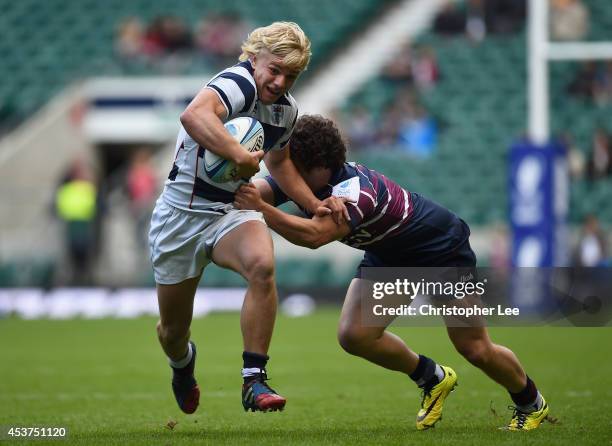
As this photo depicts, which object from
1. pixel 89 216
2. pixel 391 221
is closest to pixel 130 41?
pixel 89 216

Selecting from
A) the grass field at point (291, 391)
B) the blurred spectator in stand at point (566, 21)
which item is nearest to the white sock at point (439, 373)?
the grass field at point (291, 391)

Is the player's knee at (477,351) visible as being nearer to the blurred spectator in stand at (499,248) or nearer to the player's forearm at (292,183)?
the player's forearm at (292,183)

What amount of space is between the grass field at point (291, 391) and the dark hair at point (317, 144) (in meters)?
1.47

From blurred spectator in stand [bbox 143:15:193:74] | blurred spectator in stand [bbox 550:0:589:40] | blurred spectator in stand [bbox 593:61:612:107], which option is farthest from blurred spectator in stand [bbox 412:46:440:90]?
blurred spectator in stand [bbox 143:15:193:74]

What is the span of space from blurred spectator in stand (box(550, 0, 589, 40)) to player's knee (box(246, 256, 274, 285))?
38.8 ft

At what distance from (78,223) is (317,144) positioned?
12272 millimetres

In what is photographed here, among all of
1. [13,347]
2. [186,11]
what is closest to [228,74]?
[13,347]

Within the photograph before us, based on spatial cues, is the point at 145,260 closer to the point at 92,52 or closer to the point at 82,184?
the point at 82,184

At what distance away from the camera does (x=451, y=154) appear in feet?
64.4

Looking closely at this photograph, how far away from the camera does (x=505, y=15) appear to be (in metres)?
20.5

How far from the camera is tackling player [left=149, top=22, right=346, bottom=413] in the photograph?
587cm

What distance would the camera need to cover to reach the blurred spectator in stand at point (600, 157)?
17406mm

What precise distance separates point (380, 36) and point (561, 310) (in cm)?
1445

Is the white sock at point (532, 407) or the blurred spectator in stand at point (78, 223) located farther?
the blurred spectator in stand at point (78, 223)
